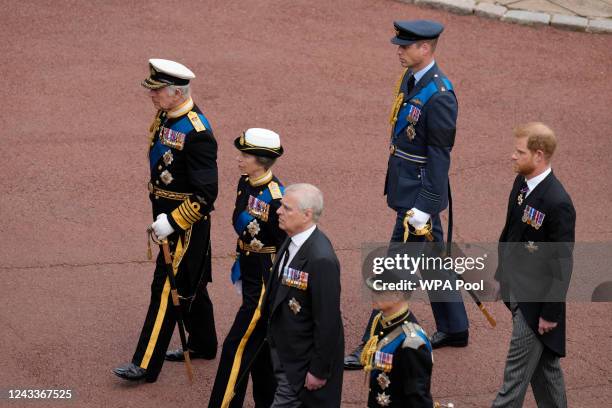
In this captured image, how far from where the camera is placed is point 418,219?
7.24 meters

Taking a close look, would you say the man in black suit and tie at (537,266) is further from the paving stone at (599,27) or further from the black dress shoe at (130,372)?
the paving stone at (599,27)

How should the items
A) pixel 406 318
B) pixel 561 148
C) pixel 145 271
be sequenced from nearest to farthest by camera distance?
pixel 406 318 < pixel 145 271 < pixel 561 148

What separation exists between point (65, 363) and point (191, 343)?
822 millimetres

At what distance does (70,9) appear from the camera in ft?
42.1

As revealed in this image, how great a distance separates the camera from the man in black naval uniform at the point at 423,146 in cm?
727

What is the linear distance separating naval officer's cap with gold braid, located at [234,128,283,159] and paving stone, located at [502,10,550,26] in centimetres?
716

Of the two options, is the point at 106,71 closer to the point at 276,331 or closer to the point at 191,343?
the point at 191,343

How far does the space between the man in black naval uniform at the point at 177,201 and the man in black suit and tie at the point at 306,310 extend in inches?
43.8

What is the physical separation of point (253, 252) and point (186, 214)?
0.54m

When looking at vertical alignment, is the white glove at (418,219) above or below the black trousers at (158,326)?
above

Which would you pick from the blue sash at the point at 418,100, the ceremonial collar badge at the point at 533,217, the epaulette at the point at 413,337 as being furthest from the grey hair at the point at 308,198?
the blue sash at the point at 418,100

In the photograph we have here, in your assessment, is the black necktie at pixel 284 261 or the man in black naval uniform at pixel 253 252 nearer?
the black necktie at pixel 284 261

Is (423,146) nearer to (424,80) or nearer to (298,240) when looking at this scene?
(424,80)

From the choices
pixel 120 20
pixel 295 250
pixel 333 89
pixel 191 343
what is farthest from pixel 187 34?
pixel 295 250
